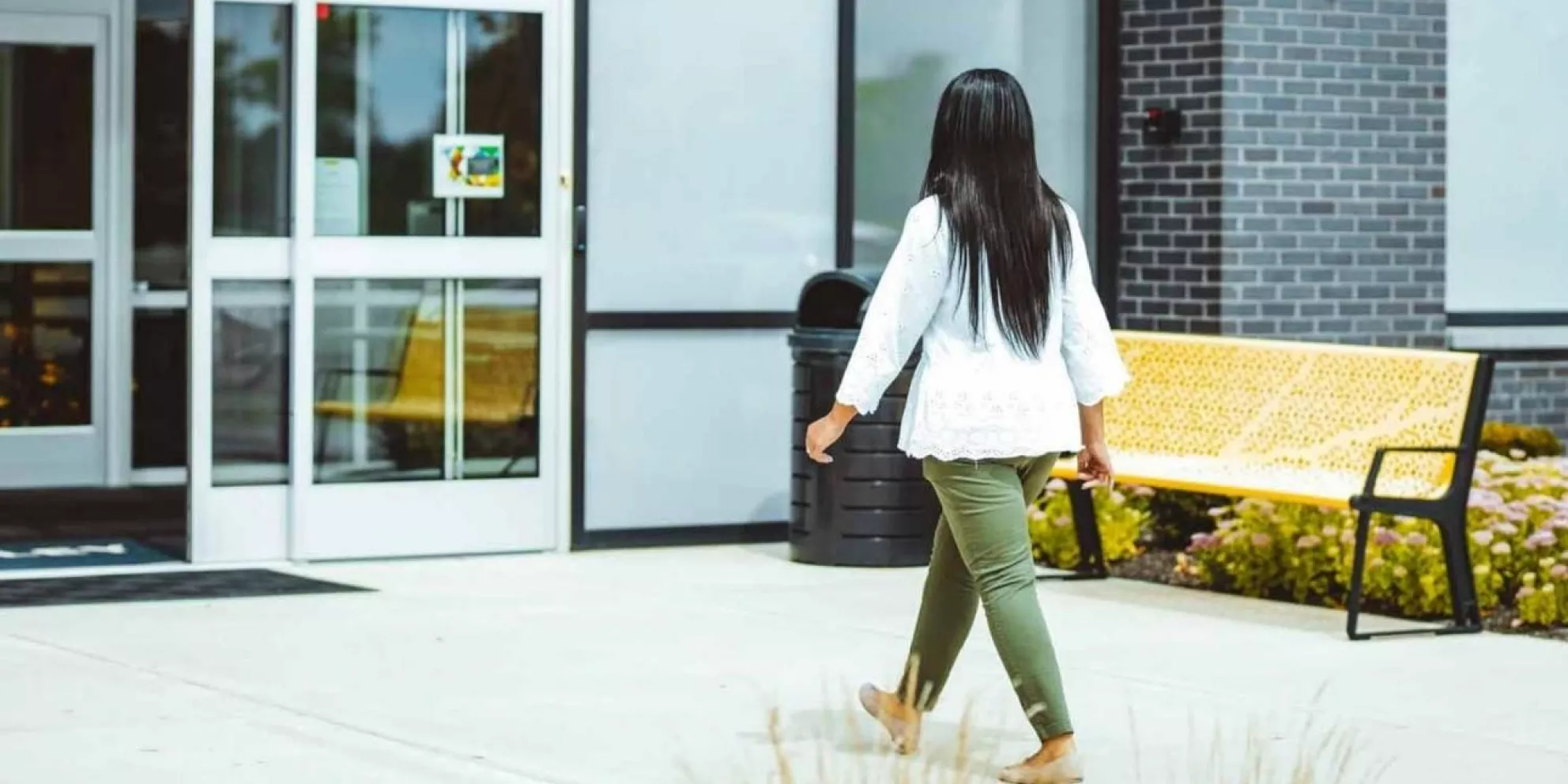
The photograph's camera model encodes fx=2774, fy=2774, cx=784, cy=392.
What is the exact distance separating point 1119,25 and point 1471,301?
2.30 m

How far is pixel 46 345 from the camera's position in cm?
1392

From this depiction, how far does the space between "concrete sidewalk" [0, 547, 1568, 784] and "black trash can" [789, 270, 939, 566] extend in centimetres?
30

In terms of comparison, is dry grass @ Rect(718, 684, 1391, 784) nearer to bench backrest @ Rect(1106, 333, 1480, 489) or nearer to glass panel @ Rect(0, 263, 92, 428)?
bench backrest @ Rect(1106, 333, 1480, 489)

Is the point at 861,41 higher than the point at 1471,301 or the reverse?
higher

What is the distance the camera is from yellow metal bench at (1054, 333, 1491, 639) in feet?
30.4

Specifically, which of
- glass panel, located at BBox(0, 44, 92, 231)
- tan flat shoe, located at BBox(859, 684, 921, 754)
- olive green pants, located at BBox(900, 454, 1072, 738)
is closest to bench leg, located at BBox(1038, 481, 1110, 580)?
tan flat shoe, located at BBox(859, 684, 921, 754)

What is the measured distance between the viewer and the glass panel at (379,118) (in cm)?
1083

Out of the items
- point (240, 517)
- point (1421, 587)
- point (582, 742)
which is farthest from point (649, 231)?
point (582, 742)

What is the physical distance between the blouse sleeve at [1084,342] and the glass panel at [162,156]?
8.12 m

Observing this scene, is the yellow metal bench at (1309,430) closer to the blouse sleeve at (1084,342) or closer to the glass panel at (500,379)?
the glass panel at (500,379)

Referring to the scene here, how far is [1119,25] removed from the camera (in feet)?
41.9

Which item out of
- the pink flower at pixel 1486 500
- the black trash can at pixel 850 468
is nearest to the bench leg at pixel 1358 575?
the pink flower at pixel 1486 500

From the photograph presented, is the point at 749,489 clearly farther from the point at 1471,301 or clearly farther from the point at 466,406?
the point at 1471,301

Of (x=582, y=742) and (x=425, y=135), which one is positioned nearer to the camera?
(x=582, y=742)
